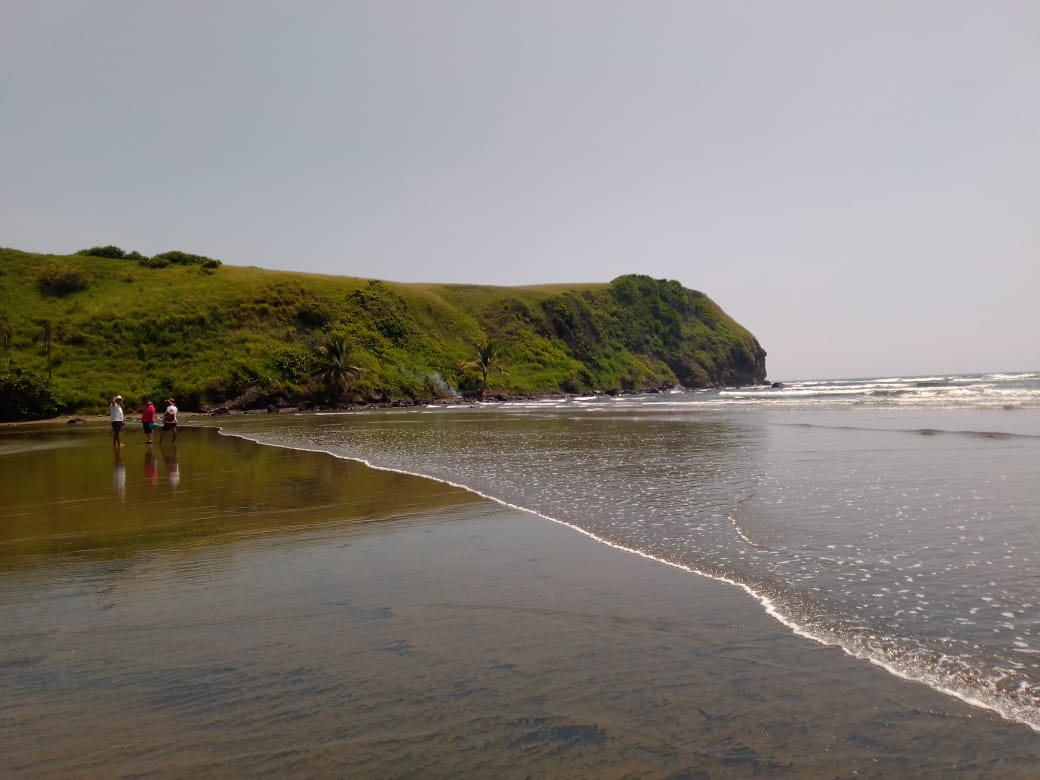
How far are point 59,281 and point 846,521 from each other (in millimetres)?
88752

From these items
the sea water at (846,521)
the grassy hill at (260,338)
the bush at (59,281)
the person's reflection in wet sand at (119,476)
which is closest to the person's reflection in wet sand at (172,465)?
the person's reflection in wet sand at (119,476)

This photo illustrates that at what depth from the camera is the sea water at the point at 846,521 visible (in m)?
5.01

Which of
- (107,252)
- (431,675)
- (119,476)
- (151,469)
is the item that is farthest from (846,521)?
(107,252)

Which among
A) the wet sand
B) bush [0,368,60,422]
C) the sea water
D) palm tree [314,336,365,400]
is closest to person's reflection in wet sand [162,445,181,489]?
the sea water

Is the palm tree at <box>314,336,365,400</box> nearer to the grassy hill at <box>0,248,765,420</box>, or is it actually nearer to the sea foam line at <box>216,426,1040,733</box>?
the grassy hill at <box>0,248,765,420</box>

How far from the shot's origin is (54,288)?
74.8 meters

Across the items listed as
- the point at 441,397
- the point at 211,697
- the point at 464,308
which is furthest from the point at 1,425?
the point at 464,308

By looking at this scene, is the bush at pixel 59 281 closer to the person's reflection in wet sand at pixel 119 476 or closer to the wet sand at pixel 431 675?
the person's reflection in wet sand at pixel 119 476

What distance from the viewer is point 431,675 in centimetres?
455

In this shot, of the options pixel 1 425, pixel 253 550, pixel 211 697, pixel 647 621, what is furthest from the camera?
pixel 1 425

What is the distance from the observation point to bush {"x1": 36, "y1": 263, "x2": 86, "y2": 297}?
7462 cm

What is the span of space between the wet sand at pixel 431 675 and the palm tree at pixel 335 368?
61550mm

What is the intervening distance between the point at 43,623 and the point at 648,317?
139539mm

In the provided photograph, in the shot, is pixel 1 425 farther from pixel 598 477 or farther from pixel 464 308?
pixel 464 308
